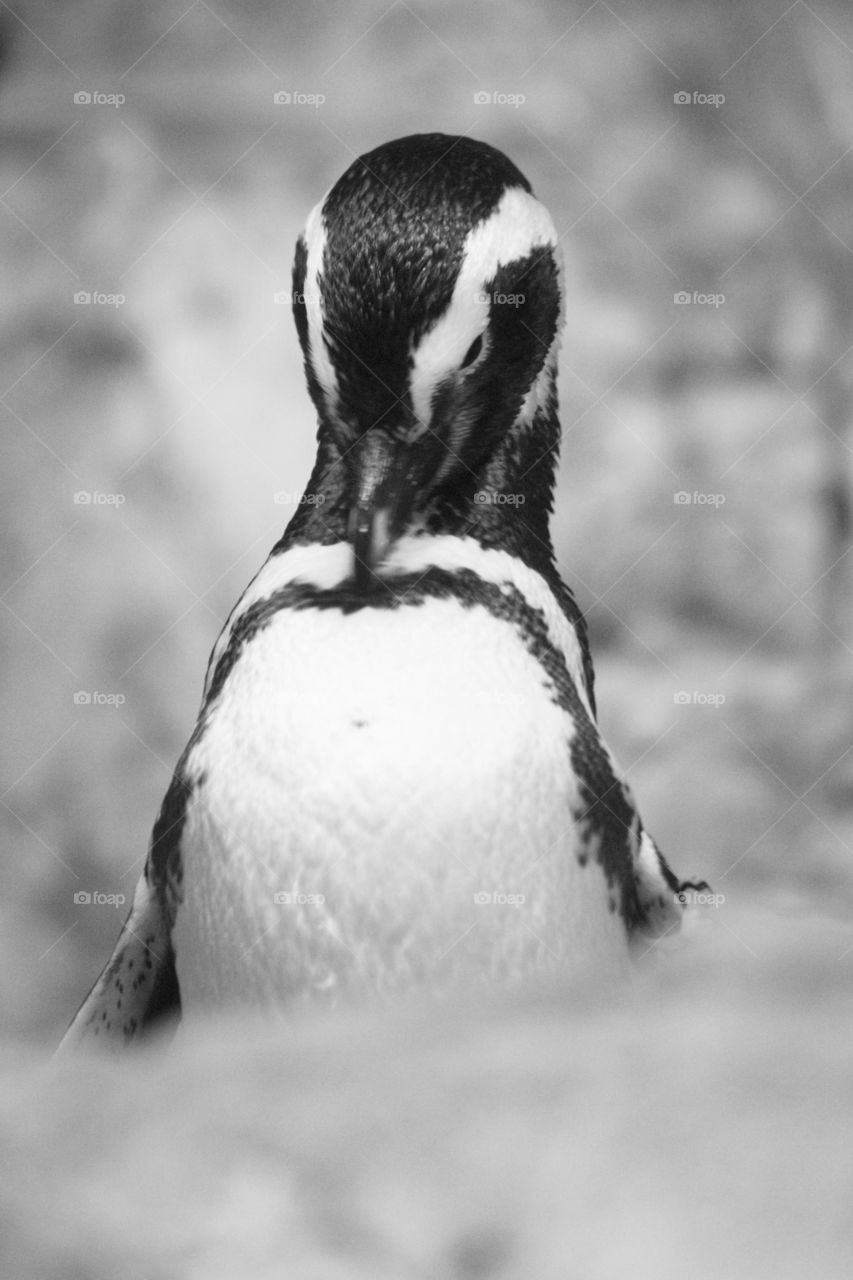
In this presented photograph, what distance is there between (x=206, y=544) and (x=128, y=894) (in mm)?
386

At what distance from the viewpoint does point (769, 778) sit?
1.72 meters

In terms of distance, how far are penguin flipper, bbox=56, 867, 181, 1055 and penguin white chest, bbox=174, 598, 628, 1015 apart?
10cm

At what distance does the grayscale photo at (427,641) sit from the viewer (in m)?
0.54

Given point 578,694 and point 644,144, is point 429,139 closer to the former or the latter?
point 578,694
